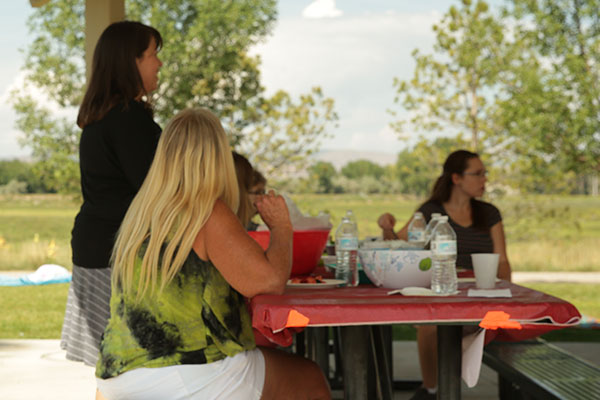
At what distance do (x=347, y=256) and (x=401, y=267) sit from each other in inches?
11.2

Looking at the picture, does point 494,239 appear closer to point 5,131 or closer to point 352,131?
point 5,131

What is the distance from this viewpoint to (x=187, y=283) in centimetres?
194

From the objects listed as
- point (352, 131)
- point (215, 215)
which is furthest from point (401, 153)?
point (215, 215)

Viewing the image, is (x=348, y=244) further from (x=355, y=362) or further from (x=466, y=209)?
(x=466, y=209)

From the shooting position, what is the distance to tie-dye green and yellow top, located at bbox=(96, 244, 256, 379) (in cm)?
191

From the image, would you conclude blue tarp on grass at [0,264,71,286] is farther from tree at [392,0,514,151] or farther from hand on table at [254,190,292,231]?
hand on table at [254,190,292,231]

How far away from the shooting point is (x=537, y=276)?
34.8 ft

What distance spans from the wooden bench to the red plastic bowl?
Answer: 0.76m

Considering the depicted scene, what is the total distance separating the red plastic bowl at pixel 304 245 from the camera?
8.59 feet

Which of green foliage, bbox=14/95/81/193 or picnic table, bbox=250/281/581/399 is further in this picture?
green foliage, bbox=14/95/81/193

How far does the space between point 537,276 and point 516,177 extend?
4.29 feet

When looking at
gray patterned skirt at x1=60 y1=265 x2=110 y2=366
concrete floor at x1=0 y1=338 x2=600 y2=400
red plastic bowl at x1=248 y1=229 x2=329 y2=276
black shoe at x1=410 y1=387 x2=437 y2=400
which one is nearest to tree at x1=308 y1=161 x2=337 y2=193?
concrete floor at x1=0 y1=338 x2=600 y2=400

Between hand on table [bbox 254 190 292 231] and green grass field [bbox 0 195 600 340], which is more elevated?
hand on table [bbox 254 190 292 231]

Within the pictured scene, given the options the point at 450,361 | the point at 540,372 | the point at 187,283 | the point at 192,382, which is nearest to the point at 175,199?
the point at 187,283
